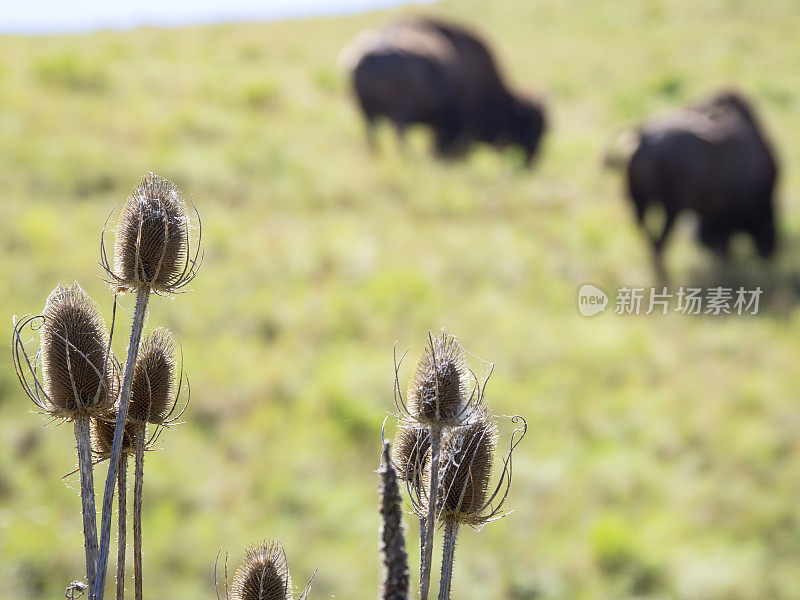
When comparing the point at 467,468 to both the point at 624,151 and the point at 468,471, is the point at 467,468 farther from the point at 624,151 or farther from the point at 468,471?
the point at 624,151

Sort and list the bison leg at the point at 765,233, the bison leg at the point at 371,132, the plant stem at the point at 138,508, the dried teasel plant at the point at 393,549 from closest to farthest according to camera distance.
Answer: the dried teasel plant at the point at 393,549 → the plant stem at the point at 138,508 → the bison leg at the point at 765,233 → the bison leg at the point at 371,132

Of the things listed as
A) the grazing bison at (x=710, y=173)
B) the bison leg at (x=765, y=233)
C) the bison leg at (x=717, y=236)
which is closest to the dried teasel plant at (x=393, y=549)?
the grazing bison at (x=710, y=173)

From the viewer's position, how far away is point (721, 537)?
17.7ft

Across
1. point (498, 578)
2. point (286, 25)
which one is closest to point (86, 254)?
point (498, 578)

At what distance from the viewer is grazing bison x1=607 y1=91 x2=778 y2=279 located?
9422mm

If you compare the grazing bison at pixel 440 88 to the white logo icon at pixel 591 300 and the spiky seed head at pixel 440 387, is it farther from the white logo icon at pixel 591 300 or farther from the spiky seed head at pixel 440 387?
the spiky seed head at pixel 440 387

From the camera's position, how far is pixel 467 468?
874mm

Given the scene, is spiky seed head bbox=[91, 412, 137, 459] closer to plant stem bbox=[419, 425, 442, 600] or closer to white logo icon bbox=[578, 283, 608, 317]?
plant stem bbox=[419, 425, 442, 600]

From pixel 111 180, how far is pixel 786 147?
1213cm

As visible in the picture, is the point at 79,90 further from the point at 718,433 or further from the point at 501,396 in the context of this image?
the point at 718,433

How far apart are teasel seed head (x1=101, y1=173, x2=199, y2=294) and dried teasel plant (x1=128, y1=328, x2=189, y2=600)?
96 millimetres

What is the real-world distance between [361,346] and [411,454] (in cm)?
598

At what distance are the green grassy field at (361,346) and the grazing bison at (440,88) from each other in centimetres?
64

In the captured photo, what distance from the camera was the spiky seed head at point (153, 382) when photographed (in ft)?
2.95
